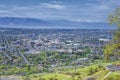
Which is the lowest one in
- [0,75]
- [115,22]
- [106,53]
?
[0,75]

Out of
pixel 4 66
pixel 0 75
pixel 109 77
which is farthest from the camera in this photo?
pixel 4 66

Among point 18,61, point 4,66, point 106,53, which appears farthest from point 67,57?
point 106,53

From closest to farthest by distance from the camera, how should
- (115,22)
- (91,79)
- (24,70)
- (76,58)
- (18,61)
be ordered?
1. (115,22)
2. (91,79)
3. (24,70)
4. (18,61)
5. (76,58)

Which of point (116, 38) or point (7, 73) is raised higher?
point (116, 38)

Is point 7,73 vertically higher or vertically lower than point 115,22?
lower

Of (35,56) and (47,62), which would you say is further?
(35,56)

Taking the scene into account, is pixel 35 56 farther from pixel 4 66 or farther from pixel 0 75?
pixel 0 75

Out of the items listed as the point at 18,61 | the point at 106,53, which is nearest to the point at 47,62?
the point at 18,61

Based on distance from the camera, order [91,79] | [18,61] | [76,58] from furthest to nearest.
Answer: [76,58], [18,61], [91,79]

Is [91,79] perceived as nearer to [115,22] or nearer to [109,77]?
[109,77]

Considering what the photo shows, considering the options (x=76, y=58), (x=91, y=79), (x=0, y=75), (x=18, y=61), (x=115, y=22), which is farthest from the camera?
(x=76, y=58)
